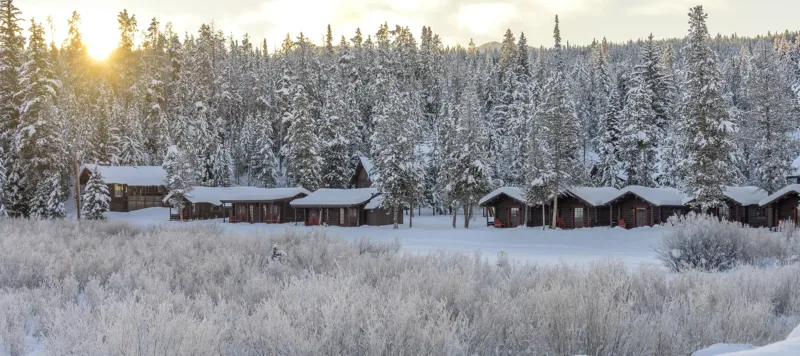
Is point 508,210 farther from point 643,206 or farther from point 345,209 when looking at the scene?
point 345,209

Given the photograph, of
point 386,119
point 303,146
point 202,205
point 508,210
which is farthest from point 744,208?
point 202,205

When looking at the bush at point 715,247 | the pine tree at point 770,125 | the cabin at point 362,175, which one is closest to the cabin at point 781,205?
the pine tree at point 770,125

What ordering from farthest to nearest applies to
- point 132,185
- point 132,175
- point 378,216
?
point 132,175
point 132,185
point 378,216

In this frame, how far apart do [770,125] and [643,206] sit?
1101cm

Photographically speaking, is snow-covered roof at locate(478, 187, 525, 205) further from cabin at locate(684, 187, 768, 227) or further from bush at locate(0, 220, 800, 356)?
bush at locate(0, 220, 800, 356)

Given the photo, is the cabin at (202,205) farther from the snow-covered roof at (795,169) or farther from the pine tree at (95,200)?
the snow-covered roof at (795,169)

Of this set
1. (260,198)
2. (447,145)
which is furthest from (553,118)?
(260,198)

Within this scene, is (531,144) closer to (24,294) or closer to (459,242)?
(459,242)

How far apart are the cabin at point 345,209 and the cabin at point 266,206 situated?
9.79 feet

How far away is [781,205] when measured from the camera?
139 ft

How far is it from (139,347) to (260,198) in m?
54.0

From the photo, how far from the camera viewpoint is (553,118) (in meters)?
46.9

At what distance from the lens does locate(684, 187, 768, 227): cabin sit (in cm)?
4444

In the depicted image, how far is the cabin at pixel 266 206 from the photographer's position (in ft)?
193
